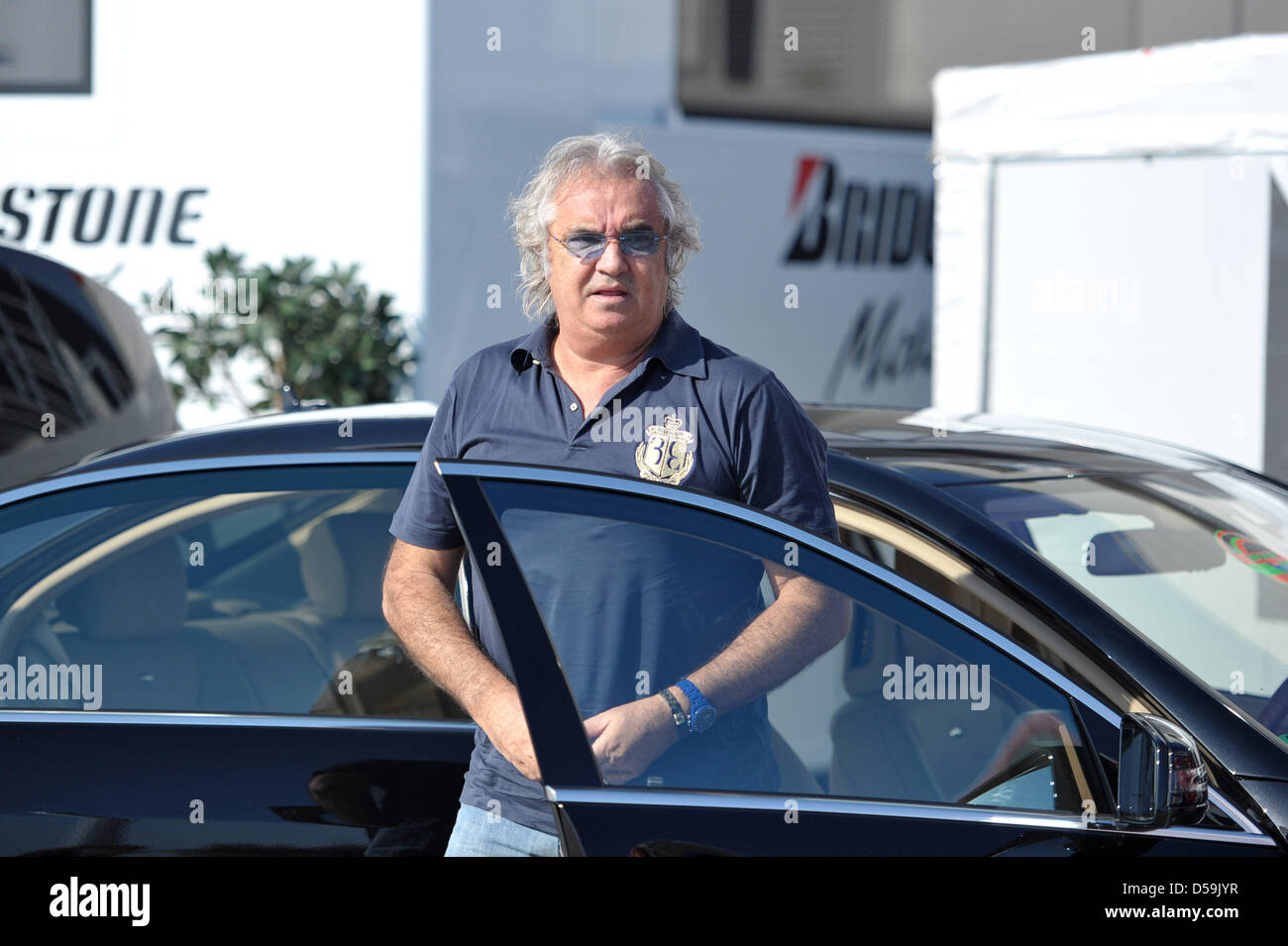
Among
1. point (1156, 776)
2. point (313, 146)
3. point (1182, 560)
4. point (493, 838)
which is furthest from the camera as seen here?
point (313, 146)

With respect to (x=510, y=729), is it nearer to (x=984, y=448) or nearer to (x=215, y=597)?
(x=984, y=448)

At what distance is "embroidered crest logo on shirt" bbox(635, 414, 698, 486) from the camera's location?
1.91 m

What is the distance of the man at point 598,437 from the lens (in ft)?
5.94

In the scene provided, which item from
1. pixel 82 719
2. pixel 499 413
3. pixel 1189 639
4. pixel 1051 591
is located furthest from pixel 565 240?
pixel 1189 639

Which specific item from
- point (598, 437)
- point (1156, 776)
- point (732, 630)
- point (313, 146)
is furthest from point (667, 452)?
point (313, 146)

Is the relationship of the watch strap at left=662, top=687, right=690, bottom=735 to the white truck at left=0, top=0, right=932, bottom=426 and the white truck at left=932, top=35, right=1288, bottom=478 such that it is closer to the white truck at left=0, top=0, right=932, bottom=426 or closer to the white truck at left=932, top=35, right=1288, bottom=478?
the white truck at left=932, top=35, right=1288, bottom=478

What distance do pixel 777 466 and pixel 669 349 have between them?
0.25 metres

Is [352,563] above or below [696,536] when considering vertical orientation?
below

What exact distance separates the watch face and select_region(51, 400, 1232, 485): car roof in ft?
3.16

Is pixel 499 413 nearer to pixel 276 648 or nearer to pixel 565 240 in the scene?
pixel 565 240

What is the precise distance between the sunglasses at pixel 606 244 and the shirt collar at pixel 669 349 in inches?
4.7

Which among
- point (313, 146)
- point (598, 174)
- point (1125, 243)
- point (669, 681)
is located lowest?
point (669, 681)

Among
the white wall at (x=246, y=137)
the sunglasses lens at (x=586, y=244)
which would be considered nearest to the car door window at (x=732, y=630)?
the sunglasses lens at (x=586, y=244)

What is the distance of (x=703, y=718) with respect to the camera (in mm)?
1748
